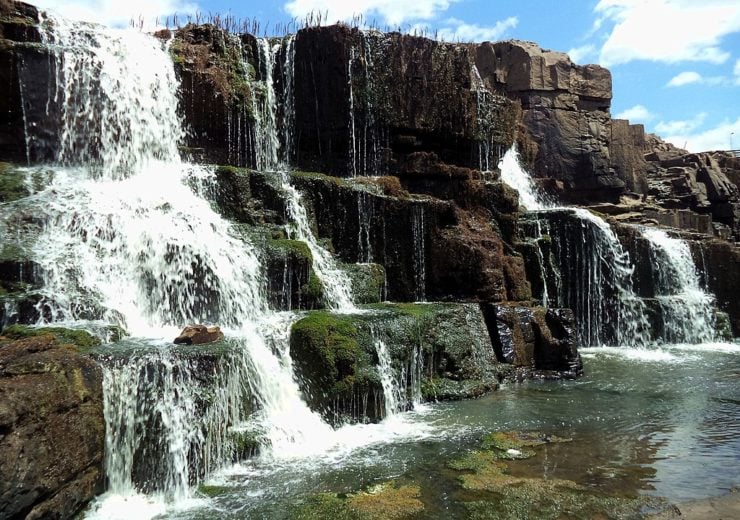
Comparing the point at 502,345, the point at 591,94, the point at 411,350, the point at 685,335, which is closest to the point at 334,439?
the point at 411,350

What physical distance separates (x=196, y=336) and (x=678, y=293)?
17.3 meters

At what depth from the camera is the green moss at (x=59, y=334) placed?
7.89 m

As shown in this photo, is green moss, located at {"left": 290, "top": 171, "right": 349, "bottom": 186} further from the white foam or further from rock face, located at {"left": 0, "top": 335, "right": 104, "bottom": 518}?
the white foam

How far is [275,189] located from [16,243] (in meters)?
5.32

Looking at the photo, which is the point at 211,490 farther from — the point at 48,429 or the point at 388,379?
the point at 388,379

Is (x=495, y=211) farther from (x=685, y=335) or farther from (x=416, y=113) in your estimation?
(x=685, y=335)

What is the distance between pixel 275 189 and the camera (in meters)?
13.5

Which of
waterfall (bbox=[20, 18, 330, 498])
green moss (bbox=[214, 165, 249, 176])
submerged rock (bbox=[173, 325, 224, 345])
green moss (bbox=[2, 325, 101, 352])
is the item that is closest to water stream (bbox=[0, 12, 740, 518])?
waterfall (bbox=[20, 18, 330, 498])

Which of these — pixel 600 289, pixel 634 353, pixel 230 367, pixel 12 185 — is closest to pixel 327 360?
pixel 230 367

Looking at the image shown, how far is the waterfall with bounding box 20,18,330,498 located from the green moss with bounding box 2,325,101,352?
709 mm

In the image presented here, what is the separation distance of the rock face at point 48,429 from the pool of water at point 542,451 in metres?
0.55

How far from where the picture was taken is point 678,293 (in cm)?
2053

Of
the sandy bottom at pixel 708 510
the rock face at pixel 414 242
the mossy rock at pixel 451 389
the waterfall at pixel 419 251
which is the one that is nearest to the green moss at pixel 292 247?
the rock face at pixel 414 242

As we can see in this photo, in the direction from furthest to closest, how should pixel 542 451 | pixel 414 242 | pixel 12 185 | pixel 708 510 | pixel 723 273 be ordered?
1. pixel 723 273
2. pixel 414 242
3. pixel 12 185
4. pixel 542 451
5. pixel 708 510
